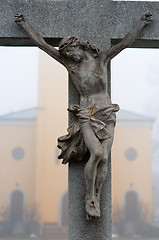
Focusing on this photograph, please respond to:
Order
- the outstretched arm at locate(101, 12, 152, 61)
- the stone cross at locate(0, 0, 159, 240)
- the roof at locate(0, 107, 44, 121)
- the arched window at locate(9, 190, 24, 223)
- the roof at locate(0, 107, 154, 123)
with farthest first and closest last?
1. the roof at locate(0, 107, 44, 121)
2. the roof at locate(0, 107, 154, 123)
3. the arched window at locate(9, 190, 24, 223)
4. the stone cross at locate(0, 0, 159, 240)
5. the outstretched arm at locate(101, 12, 152, 61)

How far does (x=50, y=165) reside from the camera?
24.1m

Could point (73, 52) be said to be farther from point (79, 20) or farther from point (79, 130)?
point (79, 130)

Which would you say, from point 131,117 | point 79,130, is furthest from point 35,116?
point 79,130

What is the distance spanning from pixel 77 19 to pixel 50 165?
20101 mm

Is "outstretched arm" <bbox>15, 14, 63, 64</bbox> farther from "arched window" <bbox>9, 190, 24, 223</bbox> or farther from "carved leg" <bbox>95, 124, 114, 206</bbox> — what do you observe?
"arched window" <bbox>9, 190, 24, 223</bbox>

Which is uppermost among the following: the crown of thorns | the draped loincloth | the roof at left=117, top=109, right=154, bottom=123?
the roof at left=117, top=109, right=154, bottom=123

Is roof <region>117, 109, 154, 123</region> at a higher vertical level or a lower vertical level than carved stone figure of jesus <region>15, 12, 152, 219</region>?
higher

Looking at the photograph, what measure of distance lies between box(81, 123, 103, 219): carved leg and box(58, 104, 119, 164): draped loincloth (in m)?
0.06

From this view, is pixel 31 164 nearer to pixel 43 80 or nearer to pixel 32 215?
pixel 32 215

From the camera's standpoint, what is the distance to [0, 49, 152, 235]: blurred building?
23.0 m

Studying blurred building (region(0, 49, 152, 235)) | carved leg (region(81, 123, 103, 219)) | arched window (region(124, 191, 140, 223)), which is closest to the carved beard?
carved leg (region(81, 123, 103, 219))

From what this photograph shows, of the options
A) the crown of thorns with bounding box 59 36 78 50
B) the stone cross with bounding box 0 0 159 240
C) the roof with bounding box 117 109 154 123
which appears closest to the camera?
the crown of thorns with bounding box 59 36 78 50

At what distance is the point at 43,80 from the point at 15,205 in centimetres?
709

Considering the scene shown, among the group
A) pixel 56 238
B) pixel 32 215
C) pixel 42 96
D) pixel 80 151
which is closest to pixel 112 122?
pixel 80 151
